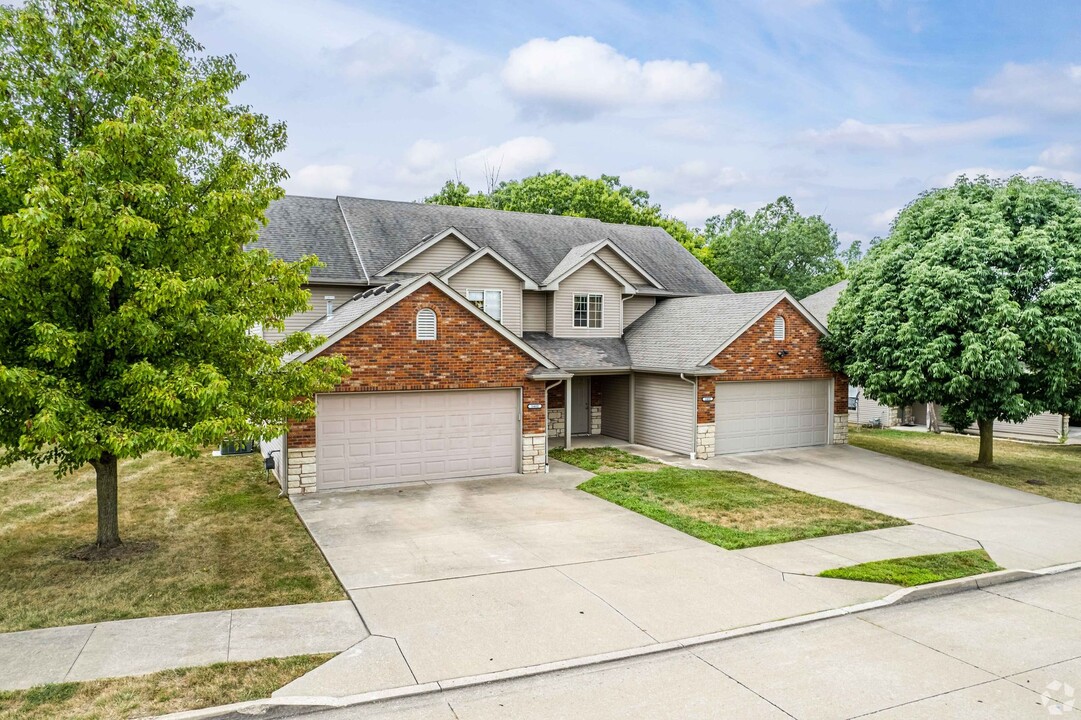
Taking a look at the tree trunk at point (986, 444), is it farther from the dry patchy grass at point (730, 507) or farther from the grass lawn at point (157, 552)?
the grass lawn at point (157, 552)

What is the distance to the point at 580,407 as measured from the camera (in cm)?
2372

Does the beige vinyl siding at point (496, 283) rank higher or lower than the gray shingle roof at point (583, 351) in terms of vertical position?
higher

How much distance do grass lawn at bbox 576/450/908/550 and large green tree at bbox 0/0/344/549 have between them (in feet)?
23.3

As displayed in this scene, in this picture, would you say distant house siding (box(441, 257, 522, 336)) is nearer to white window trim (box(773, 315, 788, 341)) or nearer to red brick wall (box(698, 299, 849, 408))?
red brick wall (box(698, 299, 849, 408))

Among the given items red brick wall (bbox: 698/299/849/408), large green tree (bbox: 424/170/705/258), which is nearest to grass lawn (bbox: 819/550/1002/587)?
red brick wall (bbox: 698/299/849/408)

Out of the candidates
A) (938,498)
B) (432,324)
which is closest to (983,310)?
(938,498)

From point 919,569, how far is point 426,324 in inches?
415

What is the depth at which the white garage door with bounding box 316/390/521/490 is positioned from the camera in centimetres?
1505

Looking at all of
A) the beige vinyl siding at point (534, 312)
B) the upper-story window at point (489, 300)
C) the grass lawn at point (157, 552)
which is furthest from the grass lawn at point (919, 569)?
the beige vinyl siding at point (534, 312)

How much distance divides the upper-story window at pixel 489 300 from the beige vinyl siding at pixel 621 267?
4.45 m

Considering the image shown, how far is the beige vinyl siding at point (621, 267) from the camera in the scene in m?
23.6

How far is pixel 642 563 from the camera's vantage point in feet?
33.6

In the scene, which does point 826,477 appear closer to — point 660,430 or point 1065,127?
point 660,430

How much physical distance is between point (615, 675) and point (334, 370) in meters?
7.46
